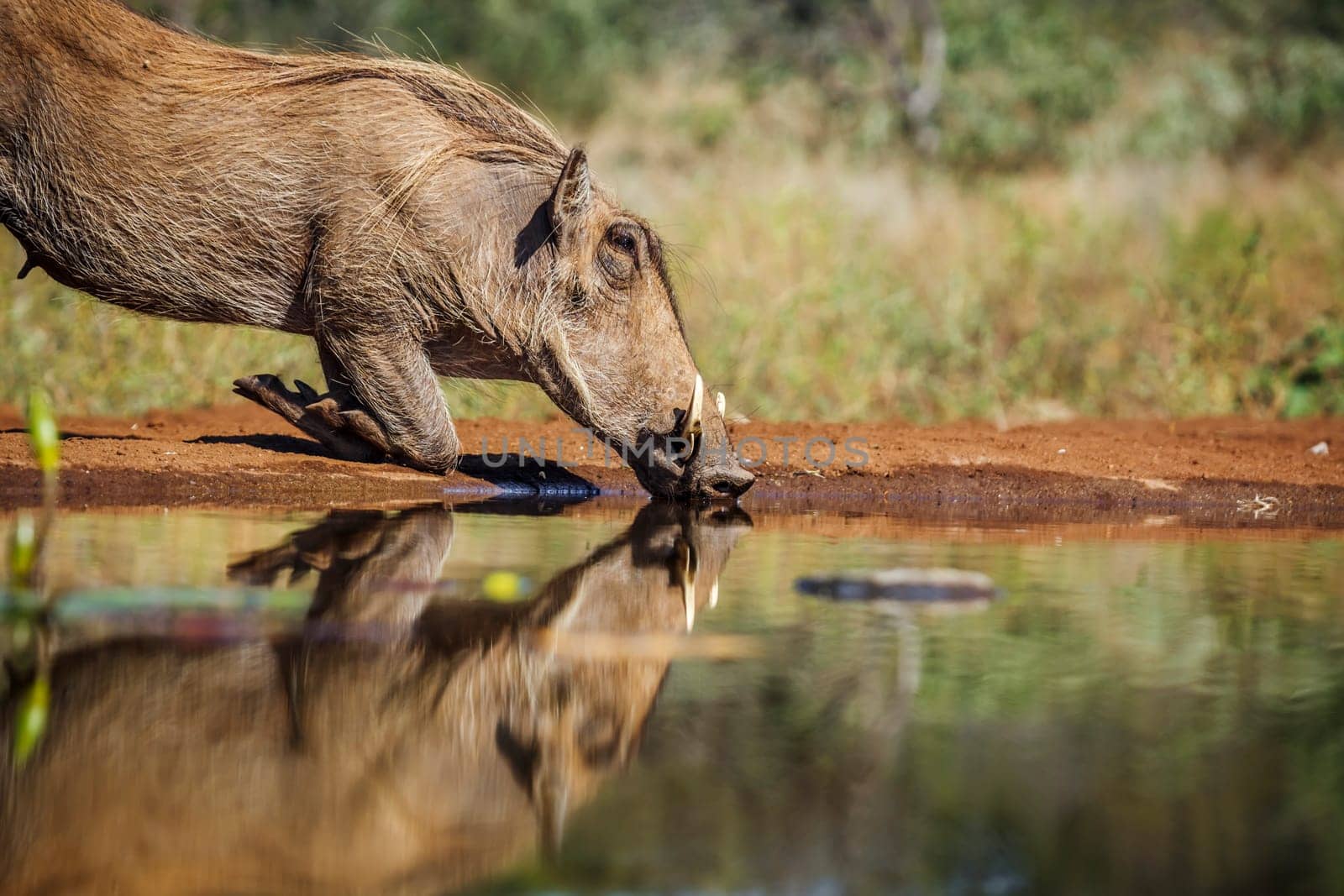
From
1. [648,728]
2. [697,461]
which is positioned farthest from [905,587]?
[697,461]

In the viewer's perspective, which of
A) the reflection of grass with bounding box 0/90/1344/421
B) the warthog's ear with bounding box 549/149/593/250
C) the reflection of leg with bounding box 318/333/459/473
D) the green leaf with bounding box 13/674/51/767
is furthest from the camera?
the reflection of grass with bounding box 0/90/1344/421

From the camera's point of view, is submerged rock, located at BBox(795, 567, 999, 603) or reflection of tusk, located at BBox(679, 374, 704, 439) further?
reflection of tusk, located at BBox(679, 374, 704, 439)

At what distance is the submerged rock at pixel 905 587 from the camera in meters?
4.04

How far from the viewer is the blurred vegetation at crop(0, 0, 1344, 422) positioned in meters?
8.87

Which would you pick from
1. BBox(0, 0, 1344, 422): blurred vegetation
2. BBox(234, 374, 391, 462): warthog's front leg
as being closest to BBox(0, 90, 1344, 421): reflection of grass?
BBox(0, 0, 1344, 422): blurred vegetation

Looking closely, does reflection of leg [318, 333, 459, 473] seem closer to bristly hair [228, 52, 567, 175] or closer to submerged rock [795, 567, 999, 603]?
bristly hair [228, 52, 567, 175]

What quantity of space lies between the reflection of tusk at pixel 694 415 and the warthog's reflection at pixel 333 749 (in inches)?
66.4

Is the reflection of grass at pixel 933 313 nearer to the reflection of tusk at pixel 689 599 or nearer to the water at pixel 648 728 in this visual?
the reflection of tusk at pixel 689 599

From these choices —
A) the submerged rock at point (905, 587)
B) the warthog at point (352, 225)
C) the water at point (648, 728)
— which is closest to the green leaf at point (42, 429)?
the water at point (648, 728)

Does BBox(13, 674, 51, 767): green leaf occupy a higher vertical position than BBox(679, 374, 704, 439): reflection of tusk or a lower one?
lower

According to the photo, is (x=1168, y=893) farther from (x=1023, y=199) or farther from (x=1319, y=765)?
(x=1023, y=199)
